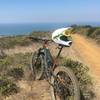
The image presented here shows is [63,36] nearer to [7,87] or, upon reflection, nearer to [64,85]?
[64,85]

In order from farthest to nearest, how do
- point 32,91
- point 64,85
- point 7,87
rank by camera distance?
point 32,91
point 7,87
point 64,85

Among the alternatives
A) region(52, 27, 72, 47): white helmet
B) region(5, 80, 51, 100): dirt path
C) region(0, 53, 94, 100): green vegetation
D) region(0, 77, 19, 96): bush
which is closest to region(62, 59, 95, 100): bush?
region(0, 53, 94, 100): green vegetation

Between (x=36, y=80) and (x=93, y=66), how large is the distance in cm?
421

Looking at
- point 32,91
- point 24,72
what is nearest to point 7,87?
point 32,91

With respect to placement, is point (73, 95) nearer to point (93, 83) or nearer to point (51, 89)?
point (51, 89)

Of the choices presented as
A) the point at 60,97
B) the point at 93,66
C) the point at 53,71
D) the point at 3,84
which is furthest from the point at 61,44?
the point at 93,66

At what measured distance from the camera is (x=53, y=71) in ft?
29.6

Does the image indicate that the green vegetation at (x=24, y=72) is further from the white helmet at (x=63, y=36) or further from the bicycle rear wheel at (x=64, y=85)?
the white helmet at (x=63, y=36)

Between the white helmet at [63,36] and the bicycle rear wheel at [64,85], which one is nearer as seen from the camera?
the bicycle rear wheel at [64,85]

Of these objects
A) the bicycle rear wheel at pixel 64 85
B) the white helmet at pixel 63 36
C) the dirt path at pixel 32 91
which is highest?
the white helmet at pixel 63 36

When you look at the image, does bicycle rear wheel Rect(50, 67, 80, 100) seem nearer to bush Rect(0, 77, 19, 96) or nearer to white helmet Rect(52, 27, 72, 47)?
white helmet Rect(52, 27, 72, 47)

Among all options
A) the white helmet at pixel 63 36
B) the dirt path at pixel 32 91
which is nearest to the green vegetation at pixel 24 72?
the dirt path at pixel 32 91

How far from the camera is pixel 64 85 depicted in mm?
8383

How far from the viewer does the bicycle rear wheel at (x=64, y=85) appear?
26.3ft
